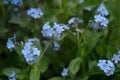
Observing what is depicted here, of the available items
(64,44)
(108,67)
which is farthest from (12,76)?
(108,67)

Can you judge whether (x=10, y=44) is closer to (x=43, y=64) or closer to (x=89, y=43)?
(x=43, y=64)

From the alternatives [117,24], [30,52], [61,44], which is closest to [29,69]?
[30,52]

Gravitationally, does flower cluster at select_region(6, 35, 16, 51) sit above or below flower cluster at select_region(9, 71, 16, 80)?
above

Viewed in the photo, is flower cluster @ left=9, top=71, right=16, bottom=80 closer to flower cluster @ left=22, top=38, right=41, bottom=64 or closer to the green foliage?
the green foliage

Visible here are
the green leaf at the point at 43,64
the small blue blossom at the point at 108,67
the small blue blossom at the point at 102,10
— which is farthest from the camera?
the small blue blossom at the point at 102,10

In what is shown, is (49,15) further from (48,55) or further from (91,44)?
(91,44)

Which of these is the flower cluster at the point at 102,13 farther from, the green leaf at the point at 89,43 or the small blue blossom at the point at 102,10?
the green leaf at the point at 89,43

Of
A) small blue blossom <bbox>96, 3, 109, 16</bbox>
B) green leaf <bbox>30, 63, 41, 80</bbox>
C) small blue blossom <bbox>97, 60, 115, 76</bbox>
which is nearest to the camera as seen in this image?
small blue blossom <bbox>97, 60, 115, 76</bbox>

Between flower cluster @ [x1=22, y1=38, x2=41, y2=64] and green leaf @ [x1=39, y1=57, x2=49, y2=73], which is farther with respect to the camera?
green leaf @ [x1=39, y1=57, x2=49, y2=73]

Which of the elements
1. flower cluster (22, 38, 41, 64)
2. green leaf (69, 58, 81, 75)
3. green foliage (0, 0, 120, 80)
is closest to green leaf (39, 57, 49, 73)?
green foliage (0, 0, 120, 80)

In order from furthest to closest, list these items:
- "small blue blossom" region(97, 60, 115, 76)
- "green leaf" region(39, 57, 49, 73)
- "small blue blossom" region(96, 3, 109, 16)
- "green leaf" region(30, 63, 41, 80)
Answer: "small blue blossom" region(96, 3, 109, 16)
"green leaf" region(39, 57, 49, 73)
"green leaf" region(30, 63, 41, 80)
"small blue blossom" region(97, 60, 115, 76)

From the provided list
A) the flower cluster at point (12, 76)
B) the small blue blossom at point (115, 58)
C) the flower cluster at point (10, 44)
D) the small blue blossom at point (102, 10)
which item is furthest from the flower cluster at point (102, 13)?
the flower cluster at point (12, 76)

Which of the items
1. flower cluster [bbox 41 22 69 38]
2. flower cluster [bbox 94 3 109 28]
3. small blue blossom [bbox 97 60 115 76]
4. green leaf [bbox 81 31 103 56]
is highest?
flower cluster [bbox 94 3 109 28]
